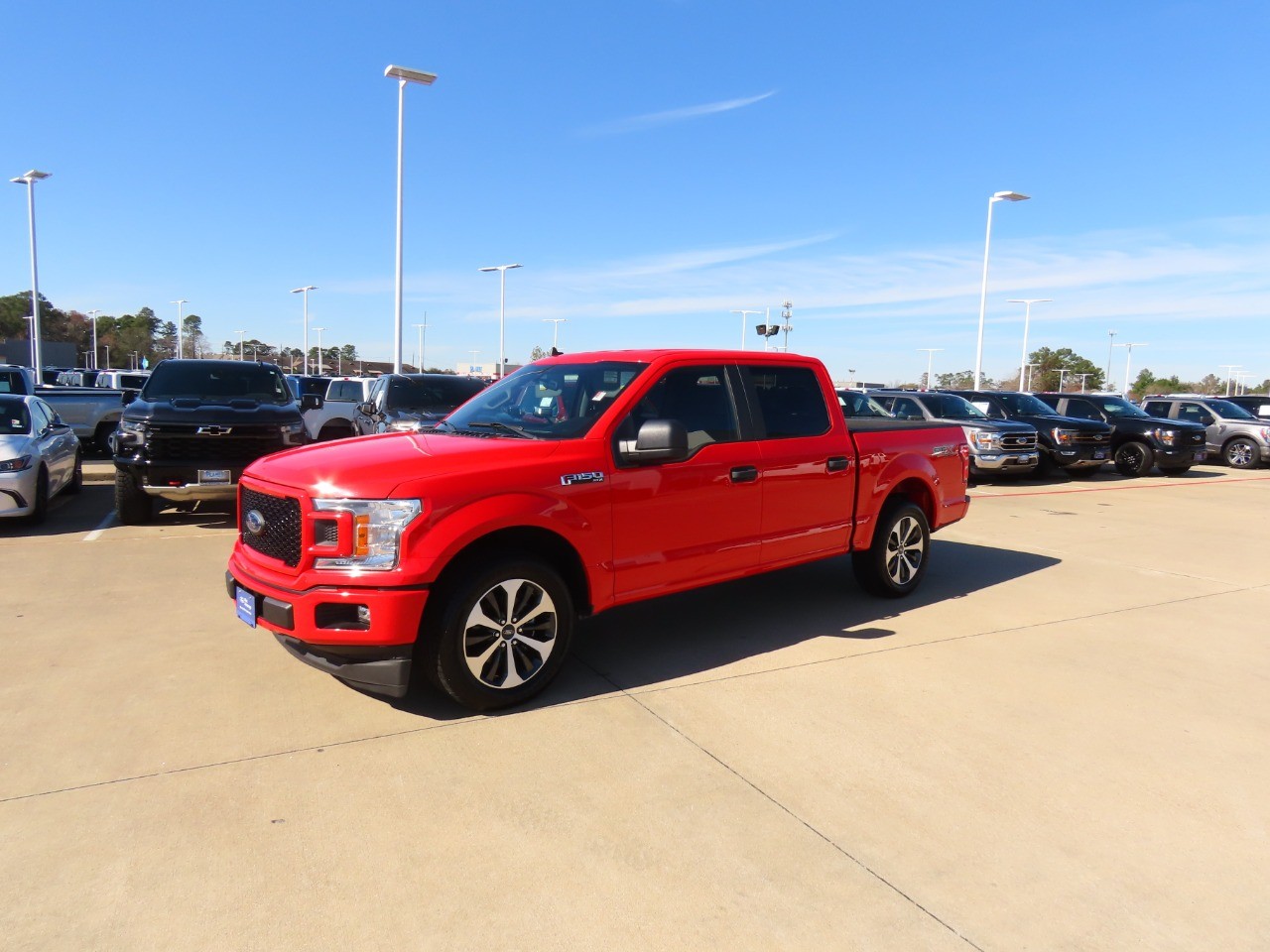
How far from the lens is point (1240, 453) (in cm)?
2123

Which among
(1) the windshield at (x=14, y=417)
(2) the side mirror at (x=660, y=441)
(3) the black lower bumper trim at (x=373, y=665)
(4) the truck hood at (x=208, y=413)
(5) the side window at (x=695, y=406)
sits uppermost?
(5) the side window at (x=695, y=406)

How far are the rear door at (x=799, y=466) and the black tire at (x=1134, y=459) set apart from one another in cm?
1488

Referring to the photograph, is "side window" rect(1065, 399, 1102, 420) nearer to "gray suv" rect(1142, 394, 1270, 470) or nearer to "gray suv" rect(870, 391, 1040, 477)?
"gray suv" rect(1142, 394, 1270, 470)

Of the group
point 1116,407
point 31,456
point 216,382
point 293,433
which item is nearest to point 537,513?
point 293,433

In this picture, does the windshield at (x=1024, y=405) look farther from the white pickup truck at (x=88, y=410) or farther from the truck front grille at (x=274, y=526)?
the white pickup truck at (x=88, y=410)

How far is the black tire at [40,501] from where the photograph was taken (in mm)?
9086

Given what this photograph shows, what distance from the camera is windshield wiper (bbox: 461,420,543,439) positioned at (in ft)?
15.7

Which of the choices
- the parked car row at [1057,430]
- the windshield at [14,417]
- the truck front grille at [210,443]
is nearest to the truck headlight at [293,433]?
the truck front grille at [210,443]

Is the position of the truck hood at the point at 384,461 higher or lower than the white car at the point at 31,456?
higher

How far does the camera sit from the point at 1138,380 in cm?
9638

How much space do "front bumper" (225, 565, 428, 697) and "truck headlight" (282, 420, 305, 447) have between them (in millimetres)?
5966

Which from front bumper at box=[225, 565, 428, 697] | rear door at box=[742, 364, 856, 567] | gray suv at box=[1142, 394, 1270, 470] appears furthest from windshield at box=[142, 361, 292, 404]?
gray suv at box=[1142, 394, 1270, 470]

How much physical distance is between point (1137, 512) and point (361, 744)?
38.6ft

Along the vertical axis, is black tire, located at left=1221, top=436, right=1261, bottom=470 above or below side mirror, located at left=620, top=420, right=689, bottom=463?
below
